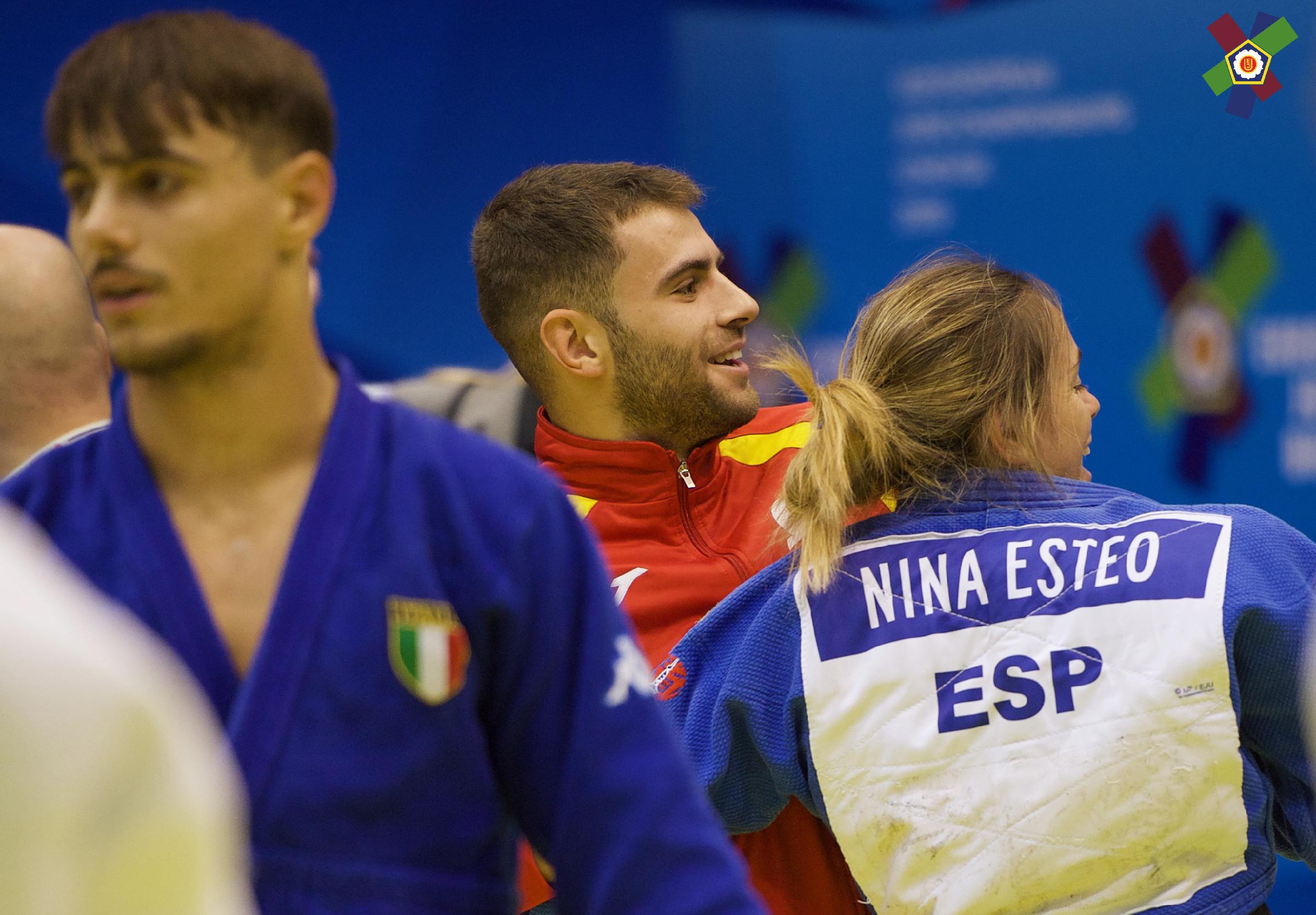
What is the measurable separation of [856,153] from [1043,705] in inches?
109

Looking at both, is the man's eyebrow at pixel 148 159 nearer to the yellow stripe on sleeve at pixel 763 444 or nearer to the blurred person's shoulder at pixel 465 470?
the blurred person's shoulder at pixel 465 470

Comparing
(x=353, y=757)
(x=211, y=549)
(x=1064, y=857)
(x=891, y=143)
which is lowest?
(x=1064, y=857)

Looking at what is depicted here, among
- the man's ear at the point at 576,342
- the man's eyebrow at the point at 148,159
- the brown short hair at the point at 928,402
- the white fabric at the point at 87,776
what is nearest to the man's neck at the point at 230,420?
the man's eyebrow at the point at 148,159

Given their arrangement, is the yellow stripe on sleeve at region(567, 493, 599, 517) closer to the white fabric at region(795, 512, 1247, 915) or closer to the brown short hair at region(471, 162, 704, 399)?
the brown short hair at region(471, 162, 704, 399)

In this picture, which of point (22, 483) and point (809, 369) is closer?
point (22, 483)

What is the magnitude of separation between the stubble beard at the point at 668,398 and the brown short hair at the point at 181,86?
110 cm

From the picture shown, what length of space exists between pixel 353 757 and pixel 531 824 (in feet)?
0.57

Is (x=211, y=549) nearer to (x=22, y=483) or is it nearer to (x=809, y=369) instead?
(x=22, y=483)

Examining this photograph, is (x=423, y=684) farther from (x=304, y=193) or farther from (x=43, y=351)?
(x=43, y=351)

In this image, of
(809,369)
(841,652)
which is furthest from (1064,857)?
(809,369)

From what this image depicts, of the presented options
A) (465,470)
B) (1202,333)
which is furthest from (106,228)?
(1202,333)

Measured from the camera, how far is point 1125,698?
5.21 feet

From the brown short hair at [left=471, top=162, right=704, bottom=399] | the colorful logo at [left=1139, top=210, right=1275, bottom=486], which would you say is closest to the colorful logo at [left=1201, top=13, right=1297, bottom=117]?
the colorful logo at [left=1139, top=210, right=1275, bottom=486]

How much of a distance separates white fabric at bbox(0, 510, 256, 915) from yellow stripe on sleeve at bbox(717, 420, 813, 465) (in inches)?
65.6
